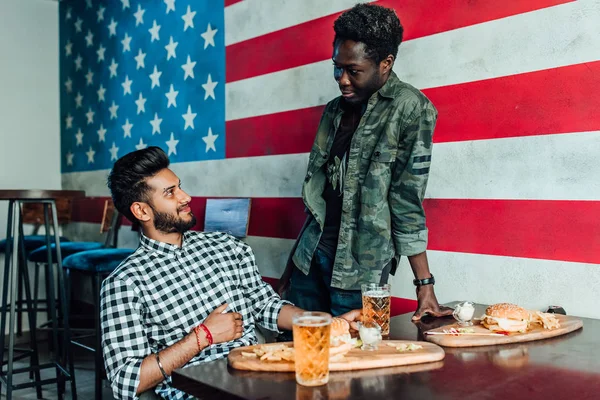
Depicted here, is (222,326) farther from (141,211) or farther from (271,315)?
(141,211)

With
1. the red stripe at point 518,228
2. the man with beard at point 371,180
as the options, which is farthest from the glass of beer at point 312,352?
the red stripe at point 518,228

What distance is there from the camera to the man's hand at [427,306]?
1.60 meters

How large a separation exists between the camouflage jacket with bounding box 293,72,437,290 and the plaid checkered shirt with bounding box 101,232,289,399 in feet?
0.83

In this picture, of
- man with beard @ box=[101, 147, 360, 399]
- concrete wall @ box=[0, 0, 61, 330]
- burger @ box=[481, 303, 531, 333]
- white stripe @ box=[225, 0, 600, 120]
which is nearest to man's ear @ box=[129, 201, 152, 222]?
man with beard @ box=[101, 147, 360, 399]

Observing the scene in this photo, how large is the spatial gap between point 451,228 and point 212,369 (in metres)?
1.41

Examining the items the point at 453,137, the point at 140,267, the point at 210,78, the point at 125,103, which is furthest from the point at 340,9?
the point at 125,103

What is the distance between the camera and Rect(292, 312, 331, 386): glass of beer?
40.0 inches

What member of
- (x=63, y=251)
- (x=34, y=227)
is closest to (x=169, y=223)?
(x=63, y=251)

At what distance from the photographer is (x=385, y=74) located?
1.83m

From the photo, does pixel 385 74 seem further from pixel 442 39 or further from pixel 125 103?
pixel 125 103

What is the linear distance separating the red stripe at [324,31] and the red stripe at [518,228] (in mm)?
702

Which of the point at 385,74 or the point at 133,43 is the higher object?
the point at 133,43

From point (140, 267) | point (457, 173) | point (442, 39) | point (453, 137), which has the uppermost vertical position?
point (442, 39)

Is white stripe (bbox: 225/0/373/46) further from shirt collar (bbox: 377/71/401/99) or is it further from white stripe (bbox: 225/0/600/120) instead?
shirt collar (bbox: 377/71/401/99)
